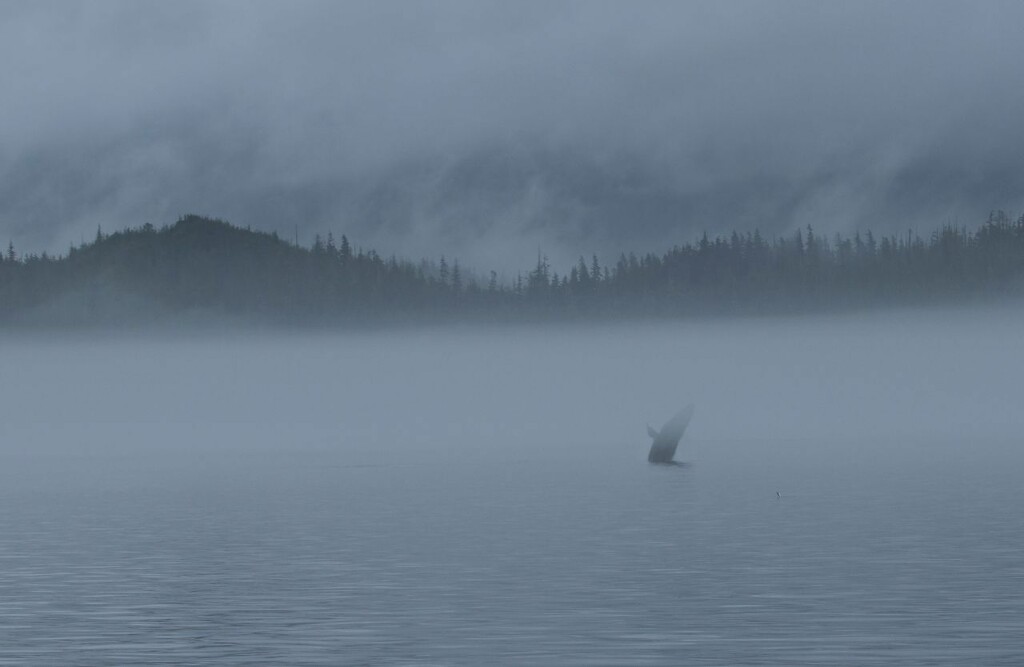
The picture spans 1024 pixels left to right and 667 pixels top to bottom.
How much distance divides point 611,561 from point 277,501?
75.5 metres

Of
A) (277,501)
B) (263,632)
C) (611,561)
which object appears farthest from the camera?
(277,501)

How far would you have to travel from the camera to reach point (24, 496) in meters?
172

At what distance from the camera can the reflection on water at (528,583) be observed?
46.1m

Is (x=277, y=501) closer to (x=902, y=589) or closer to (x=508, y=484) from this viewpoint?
(x=508, y=484)

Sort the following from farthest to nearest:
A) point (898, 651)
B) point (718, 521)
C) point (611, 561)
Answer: point (718, 521)
point (611, 561)
point (898, 651)

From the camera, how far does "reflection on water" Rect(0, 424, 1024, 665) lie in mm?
46125

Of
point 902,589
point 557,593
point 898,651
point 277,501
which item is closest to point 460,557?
point 557,593

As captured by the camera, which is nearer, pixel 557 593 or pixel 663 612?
pixel 663 612

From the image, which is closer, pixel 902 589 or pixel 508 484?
pixel 902 589

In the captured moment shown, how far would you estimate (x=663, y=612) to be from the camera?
53.6m

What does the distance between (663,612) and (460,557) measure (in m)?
24.7

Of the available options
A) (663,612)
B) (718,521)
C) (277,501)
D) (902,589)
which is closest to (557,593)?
(663,612)

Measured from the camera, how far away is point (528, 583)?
63.4 meters

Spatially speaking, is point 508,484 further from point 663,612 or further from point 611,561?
point 663,612
